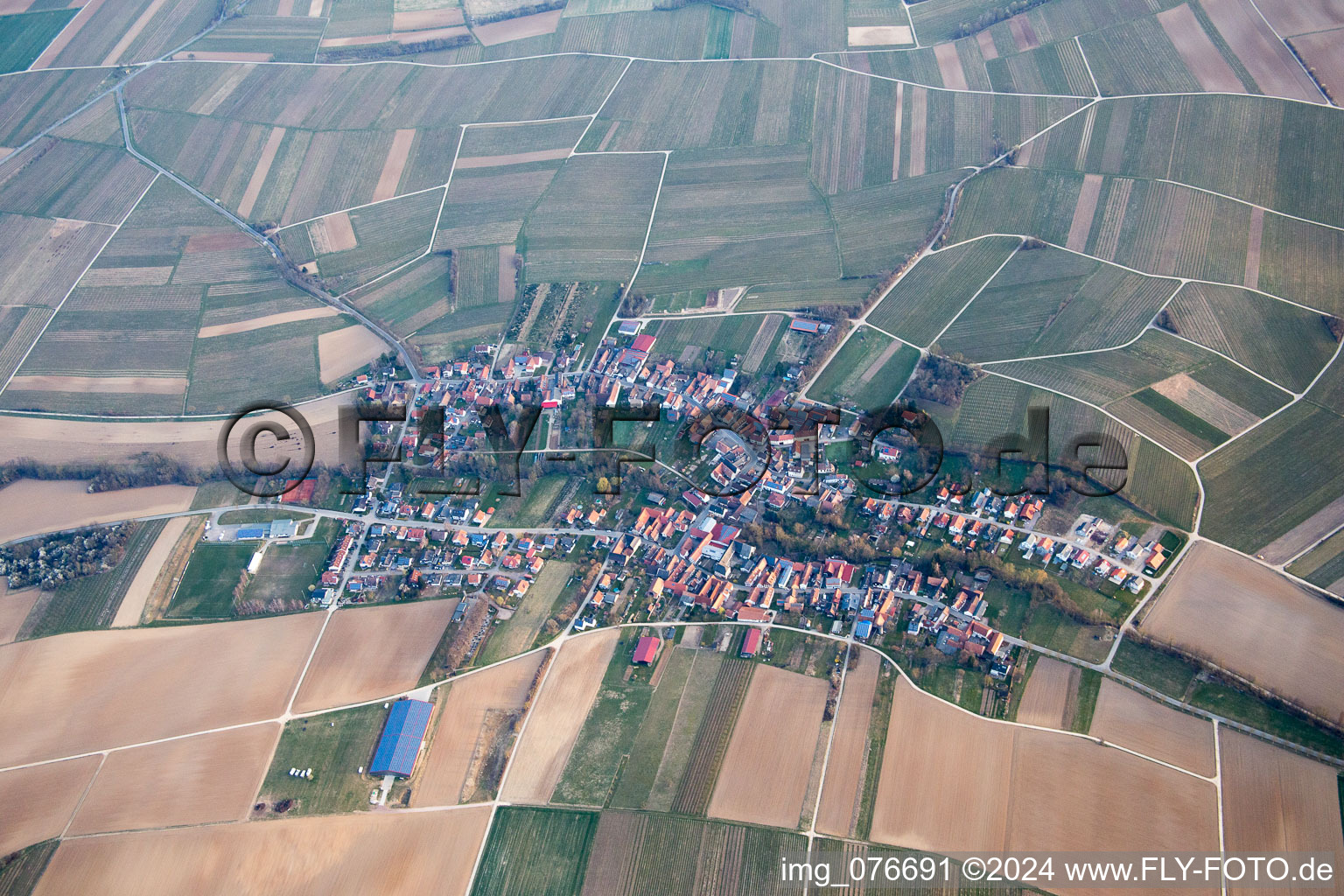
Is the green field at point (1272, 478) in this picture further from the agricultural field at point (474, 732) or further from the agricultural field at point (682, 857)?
the agricultural field at point (474, 732)

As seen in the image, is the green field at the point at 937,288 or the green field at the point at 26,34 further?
the green field at the point at 26,34

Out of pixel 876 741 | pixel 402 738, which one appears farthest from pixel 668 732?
pixel 402 738

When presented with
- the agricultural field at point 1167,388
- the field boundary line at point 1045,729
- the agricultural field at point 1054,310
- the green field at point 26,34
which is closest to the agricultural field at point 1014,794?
the field boundary line at point 1045,729

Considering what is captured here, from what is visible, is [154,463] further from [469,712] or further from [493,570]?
[469,712]

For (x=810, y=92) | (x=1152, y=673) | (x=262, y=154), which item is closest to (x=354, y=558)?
(x=1152, y=673)

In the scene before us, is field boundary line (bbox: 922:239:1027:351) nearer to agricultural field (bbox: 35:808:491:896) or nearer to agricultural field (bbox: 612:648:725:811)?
agricultural field (bbox: 612:648:725:811)
